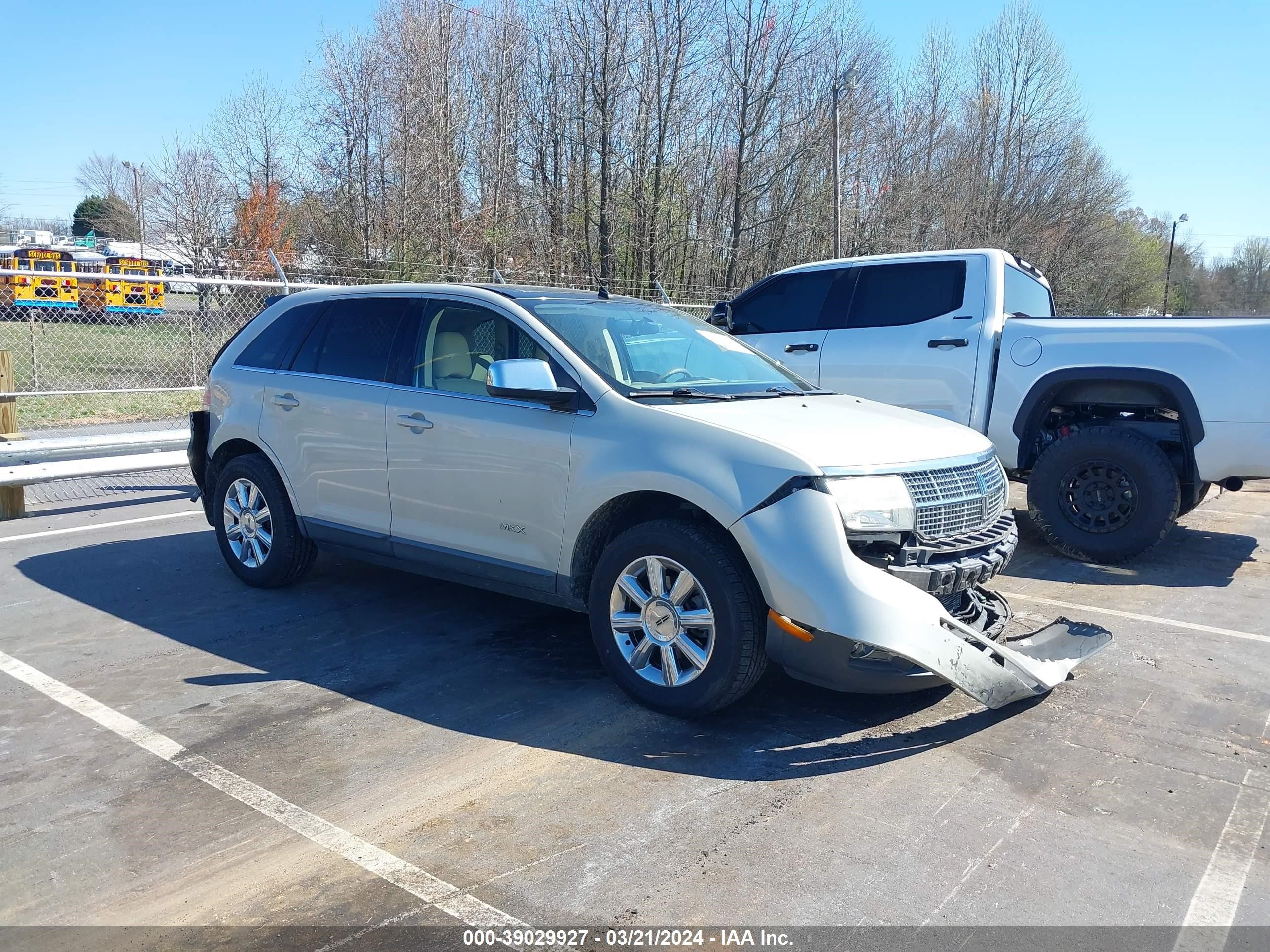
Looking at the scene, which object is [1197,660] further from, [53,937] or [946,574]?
[53,937]

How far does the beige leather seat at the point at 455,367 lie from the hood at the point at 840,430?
1.13 m

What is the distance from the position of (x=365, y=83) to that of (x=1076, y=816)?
75.6ft

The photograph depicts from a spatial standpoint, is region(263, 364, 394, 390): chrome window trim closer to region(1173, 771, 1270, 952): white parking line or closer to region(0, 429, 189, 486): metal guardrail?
region(0, 429, 189, 486): metal guardrail

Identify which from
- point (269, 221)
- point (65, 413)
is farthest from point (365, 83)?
point (65, 413)

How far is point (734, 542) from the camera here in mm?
4305

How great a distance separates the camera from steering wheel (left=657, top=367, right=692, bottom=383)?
5.09 meters

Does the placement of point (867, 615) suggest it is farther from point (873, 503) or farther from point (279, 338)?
point (279, 338)

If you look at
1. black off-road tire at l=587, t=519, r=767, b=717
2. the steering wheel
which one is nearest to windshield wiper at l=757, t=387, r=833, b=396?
the steering wheel

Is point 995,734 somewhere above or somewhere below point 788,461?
below

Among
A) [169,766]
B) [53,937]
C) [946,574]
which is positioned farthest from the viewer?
[946,574]

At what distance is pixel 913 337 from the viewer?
810 cm

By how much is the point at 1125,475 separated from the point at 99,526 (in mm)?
7824

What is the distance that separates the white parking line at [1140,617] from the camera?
226 inches

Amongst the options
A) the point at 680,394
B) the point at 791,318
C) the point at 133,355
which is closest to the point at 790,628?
the point at 680,394
